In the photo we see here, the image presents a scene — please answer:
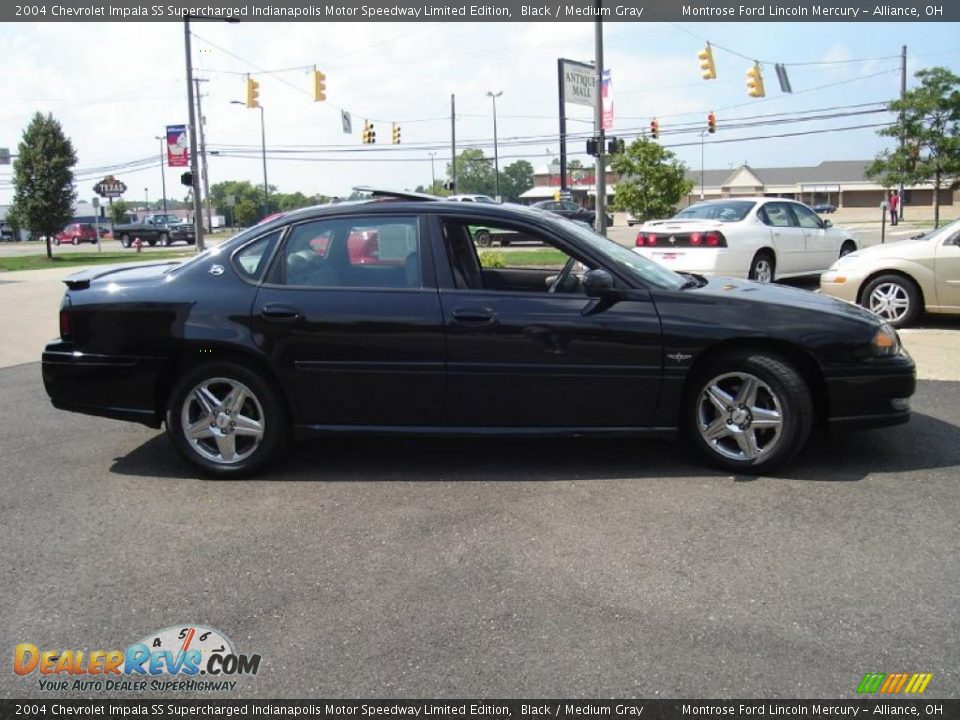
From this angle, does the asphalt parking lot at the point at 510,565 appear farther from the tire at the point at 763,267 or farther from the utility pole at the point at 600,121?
the utility pole at the point at 600,121

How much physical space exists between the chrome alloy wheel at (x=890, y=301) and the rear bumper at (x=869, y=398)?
5.15m

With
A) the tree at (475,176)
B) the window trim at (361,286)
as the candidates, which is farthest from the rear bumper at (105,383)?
the tree at (475,176)

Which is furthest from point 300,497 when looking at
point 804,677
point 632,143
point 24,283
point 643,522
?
point 632,143

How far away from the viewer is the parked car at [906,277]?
9133mm

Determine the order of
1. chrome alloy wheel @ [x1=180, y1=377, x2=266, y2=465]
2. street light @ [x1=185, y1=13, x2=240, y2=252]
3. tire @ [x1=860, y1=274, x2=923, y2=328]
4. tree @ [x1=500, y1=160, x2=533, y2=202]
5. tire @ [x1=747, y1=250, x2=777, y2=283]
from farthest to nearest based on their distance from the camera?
tree @ [x1=500, y1=160, x2=533, y2=202] → street light @ [x1=185, y1=13, x2=240, y2=252] → tire @ [x1=747, y1=250, x2=777, y2=283] → tire @ [x1=860, y1=274, x2=923, y2=328] → chrome alloy wheel @ [x1=180, y1=377, x2=266, y2=465]

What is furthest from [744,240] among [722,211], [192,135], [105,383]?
[192,135]

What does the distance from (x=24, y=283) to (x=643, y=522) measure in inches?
784

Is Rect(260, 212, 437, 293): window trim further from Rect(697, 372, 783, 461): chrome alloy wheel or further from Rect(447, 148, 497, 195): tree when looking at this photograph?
Rect(447, 148, 497, 195): tree

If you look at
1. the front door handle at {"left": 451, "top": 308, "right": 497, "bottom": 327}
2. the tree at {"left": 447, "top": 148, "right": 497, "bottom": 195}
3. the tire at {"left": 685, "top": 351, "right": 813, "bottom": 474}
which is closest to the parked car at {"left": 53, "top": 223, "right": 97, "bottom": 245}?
the front door handle at {"left": 451, "top": 308, "right": 497, "bottom": 327}

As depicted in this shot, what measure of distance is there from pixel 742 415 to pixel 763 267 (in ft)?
28.2

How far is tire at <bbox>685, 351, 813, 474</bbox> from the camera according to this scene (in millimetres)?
4645

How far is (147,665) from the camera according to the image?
2994 millimetres

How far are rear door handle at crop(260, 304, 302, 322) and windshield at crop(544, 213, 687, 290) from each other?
63.4 inches

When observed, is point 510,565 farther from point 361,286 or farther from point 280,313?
point 280,313
